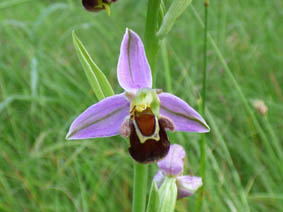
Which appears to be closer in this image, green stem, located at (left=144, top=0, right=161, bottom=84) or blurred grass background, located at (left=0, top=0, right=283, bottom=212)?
green stem, located at (left=144, top=0, right=161, bottom=84)

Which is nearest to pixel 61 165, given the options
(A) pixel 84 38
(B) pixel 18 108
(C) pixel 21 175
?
(C) pixel 21 175

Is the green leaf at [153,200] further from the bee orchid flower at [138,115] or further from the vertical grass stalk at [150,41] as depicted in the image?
the bee orchid flower at [138,115]

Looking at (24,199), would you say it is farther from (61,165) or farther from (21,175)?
(61,165)

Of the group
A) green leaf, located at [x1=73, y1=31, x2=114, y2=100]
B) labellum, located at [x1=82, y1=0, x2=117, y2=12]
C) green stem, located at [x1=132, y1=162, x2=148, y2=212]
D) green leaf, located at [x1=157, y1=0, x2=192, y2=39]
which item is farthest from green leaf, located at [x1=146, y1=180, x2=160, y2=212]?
labellum, located at [x1=82, y1=0, x2=117, y2=12]

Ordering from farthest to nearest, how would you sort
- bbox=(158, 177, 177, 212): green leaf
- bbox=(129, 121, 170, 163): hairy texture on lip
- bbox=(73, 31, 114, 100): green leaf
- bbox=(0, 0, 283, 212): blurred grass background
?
bbox=(0, 0, 283, 212): blurred grass background
bbox=(158, 177, 177, 212): green leaf
bbox=(73, 31, 114, 100): green leaf
bbox=(129, 121, 170, 163): hairy texture on lip

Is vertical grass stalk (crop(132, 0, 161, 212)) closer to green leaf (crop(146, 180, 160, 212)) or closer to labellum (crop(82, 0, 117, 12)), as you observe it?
green leaf (crop(146, 180, 160, 212))

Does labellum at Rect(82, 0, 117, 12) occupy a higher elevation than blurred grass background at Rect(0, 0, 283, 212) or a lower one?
higher

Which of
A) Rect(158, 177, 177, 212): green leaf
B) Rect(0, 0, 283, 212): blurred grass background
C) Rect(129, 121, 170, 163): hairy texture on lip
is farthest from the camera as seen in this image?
Rect(0, 0, 283, 212): blurred grass background
